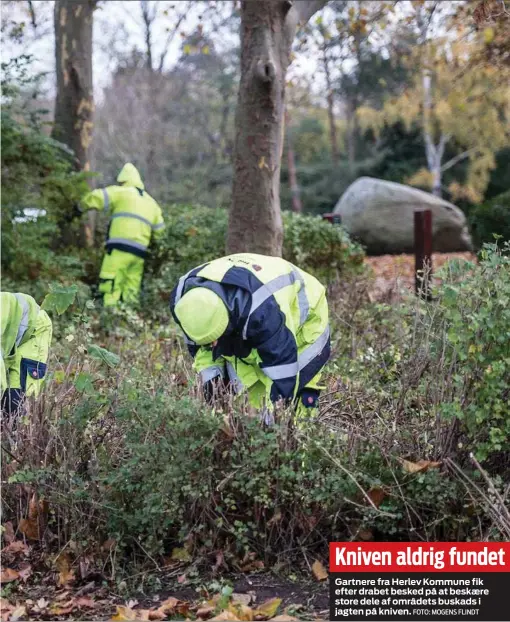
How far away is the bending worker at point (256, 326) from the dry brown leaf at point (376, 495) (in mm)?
681

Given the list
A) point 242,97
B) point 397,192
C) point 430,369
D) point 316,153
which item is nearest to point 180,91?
point 316,153

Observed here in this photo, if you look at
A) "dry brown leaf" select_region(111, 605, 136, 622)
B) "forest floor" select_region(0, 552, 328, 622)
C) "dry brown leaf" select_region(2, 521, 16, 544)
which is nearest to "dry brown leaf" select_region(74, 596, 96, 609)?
"forest floor" select_region(0, 552, 328, 622)

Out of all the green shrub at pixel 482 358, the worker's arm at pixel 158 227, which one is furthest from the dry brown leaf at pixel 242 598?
the worker's arm at pixel 158 227

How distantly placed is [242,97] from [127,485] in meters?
5.11

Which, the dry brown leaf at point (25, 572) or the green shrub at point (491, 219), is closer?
the dry brown leaf at point (25, 572)

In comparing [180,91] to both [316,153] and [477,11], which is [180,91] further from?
[477,11]

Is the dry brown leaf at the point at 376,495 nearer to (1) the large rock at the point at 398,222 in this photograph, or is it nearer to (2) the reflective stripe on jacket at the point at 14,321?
(2) the reflective stripe on jacket at the point at 14,321

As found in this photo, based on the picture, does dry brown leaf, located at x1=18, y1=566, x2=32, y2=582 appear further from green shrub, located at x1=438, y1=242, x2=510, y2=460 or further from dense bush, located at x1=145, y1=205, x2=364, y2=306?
dense bush, located at x1=145, y1=205, x2=364, y2=306

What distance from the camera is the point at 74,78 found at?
11336 mm

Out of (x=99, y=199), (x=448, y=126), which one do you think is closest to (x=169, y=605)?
(x=99, y=199)

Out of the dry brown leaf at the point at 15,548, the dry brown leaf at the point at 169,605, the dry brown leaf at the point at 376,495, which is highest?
the dry brown leaf at the point at 376,495

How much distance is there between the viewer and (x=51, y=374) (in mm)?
4961

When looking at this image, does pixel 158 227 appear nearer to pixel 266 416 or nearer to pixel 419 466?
pixel 266 416

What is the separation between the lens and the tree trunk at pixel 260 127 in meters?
8.18
